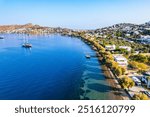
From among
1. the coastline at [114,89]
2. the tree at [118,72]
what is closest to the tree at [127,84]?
the coastline at [114,89]

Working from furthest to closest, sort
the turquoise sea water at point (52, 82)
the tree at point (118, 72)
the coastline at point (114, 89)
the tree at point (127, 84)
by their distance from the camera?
1. the tree at point (118, 72)
2. the tree at point (127, 84)
3. the turquoise sea water at point (52, 82)
4. the coastline at point (114, 89)

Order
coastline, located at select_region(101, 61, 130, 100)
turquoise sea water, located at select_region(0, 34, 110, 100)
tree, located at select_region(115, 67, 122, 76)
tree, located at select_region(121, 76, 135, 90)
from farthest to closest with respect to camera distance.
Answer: tree, located at select_region(115, 67, 122, 76) → tree, located at select_region(121, 76, 135, 90) → turquoise sea water, located at select_region(0, 34, 110, 100) → coastline, located at select_region(101, 61, 130, 100)

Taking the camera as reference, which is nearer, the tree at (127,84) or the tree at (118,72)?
the tree at (127,84)

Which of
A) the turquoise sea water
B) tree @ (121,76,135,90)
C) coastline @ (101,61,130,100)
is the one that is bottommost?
the turquoise sea water

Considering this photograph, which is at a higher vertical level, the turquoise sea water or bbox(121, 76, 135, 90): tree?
bbox(121, 76, 135, 90): tree

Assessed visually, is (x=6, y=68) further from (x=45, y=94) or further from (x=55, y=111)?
(x=55, y=111)

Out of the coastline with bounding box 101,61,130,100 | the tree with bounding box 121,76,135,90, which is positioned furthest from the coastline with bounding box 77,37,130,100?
the tree with bounding box 121,76,135,90

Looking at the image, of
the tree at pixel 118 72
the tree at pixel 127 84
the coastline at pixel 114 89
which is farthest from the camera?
the tree at pixel 118 72

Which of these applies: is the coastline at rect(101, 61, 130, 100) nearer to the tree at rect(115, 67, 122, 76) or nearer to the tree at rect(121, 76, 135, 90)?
the tree at rect(121, 76, 135, 90)

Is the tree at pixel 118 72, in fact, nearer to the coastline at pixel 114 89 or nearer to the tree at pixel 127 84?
the coastline at pixel 114 89

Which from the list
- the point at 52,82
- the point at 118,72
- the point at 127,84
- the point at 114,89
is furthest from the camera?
the point at 118,72

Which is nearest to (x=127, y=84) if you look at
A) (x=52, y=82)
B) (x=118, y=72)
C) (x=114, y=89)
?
(x=114, y=89)

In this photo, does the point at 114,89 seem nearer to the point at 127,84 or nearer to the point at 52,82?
the point at 127,84

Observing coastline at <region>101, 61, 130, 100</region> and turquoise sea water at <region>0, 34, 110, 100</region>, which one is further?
turquoise sea water at <region>0, 34, 110, 100</region>
